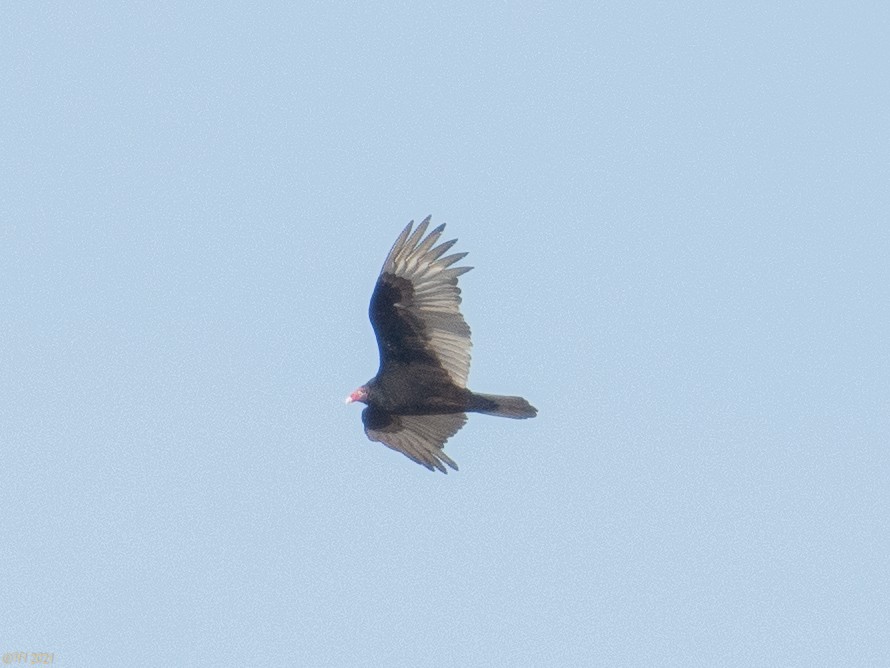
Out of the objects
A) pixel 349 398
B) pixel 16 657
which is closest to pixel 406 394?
pixel 349 398

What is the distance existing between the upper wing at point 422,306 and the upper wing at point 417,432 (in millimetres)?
812

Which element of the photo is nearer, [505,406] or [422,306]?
[505,406]

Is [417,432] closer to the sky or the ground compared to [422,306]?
closer to the ground

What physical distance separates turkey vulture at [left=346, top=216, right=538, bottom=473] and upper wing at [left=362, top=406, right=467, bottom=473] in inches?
0.4

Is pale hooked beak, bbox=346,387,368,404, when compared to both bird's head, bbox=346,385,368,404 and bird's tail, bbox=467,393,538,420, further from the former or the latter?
bird's tail, bbox=467,393,538,420

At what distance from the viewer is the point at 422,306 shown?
18516 millimetres

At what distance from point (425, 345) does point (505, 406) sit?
114 cm

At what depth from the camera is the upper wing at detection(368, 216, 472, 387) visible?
60.1ft

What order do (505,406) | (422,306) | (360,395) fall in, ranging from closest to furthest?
(505,406), (422,306), (360,395)

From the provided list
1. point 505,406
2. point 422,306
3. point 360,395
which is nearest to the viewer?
point 505,406

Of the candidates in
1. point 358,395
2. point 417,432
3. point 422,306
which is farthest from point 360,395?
point 422,306

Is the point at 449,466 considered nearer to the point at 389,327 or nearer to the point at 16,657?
the point at 389,327

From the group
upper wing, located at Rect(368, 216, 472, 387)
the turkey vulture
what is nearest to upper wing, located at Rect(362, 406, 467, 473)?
the turkey vulture

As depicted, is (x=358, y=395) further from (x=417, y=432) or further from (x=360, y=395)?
(x=417, y=432)
